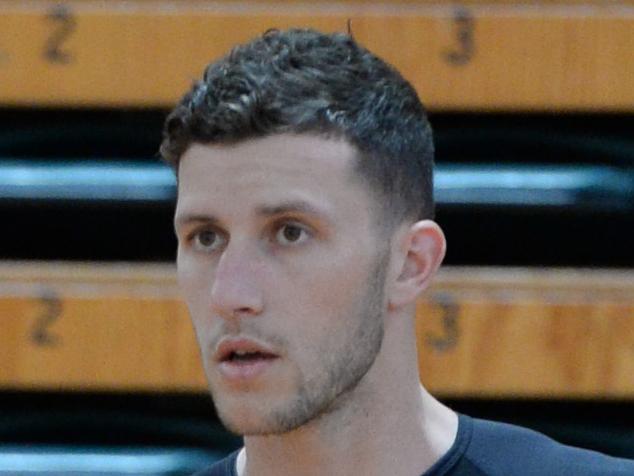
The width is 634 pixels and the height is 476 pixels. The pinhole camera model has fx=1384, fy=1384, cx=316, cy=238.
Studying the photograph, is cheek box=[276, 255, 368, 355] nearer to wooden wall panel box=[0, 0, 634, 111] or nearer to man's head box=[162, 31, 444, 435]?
man's head box=[162, 31, 444, 435]

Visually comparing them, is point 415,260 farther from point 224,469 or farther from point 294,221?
point 224,469

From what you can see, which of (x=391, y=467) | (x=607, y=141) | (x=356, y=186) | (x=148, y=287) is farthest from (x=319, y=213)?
(x=607, y=141)

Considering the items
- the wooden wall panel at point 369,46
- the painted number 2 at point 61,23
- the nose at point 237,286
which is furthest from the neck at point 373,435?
the painted number 2 at point 61,23

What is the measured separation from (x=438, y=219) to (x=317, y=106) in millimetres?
865

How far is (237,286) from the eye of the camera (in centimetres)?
108

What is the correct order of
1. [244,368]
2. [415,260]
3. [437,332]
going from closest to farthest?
[244,368] → [415,260] → [437,332]

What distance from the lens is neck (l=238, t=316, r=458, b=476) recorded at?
1156 mm

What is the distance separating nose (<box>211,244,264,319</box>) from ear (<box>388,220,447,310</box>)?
139mm

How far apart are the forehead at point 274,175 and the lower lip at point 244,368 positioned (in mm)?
119

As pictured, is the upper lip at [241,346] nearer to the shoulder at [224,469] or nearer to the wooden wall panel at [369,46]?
the shoulder at [224,469]

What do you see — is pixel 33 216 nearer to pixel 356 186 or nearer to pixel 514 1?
pixel 514 1

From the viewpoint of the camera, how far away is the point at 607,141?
6.66 feet

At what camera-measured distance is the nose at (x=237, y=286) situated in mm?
1072

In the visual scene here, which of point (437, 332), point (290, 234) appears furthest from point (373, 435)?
point (437, 332)
